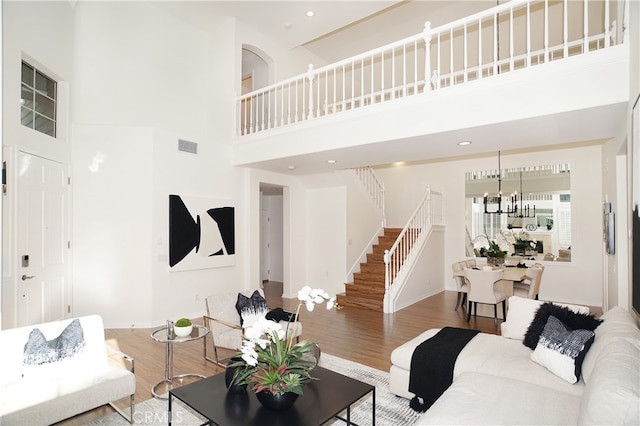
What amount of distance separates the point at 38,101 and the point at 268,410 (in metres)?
5.17

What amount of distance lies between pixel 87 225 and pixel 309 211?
4.50m

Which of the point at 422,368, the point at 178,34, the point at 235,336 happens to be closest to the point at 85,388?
the point at 235,336

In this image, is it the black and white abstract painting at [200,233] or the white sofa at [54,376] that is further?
the black and white abstract painting at [200,233]

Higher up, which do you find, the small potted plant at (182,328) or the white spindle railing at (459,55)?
the white spindle railing at (459,55)

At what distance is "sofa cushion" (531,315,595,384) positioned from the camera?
2586 mm

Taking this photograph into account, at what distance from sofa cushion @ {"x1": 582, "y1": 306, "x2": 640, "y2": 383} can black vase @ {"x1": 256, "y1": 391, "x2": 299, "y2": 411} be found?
188 centimetres

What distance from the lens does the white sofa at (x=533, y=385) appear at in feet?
5.48

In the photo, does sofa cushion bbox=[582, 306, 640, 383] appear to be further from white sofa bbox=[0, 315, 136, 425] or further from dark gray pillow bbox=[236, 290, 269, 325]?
white sofa bbox=[0, 315, 136, 425]

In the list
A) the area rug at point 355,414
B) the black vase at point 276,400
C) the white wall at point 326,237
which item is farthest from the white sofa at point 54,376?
the white wall at point 326,237

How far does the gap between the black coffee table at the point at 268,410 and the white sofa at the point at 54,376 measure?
630mm

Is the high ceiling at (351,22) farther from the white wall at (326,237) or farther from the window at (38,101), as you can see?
the window at (38,101)

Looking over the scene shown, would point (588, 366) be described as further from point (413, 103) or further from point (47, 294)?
point (47, 294)

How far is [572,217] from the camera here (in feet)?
24.8

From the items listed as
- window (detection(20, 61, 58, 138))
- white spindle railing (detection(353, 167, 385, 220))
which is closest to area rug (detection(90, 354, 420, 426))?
window (detection(20, 61, 58, 138))
